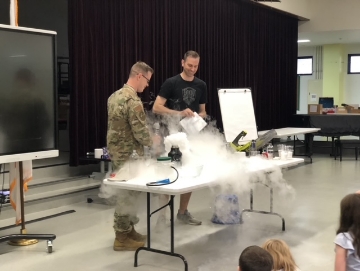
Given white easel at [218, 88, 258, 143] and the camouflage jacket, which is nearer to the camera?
the camouflage jacket

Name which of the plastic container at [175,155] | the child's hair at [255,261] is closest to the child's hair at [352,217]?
the child's hair at [255,261]

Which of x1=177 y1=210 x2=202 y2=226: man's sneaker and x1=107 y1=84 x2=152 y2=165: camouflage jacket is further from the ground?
x1=107 y1=84 x2=152 y2=165: camouflage jacket

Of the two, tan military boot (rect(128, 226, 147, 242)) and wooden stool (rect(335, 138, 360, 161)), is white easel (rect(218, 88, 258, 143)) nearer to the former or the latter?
tan military boot (rect(128, 226, 147, 242))

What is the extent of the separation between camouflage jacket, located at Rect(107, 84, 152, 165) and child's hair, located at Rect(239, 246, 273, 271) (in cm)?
202

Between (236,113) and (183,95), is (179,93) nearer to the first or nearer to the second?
(183,95)

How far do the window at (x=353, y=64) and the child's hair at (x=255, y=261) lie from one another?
13.0m

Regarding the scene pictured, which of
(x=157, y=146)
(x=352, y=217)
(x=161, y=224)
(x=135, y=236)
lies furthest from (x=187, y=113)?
(x=352, y=217)

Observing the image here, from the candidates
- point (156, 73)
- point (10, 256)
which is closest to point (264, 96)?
point (156, 73)

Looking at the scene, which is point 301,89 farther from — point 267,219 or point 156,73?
point 267,219

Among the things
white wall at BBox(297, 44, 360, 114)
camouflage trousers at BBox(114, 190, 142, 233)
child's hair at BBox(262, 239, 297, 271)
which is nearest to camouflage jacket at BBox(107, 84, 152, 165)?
camouflage trousers at BBox(114, 190, 142, 233)

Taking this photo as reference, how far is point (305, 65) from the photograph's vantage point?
46.6 feet

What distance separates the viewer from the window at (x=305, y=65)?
14.1 m

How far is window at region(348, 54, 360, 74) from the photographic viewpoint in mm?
13586

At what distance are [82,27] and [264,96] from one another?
5160mm
